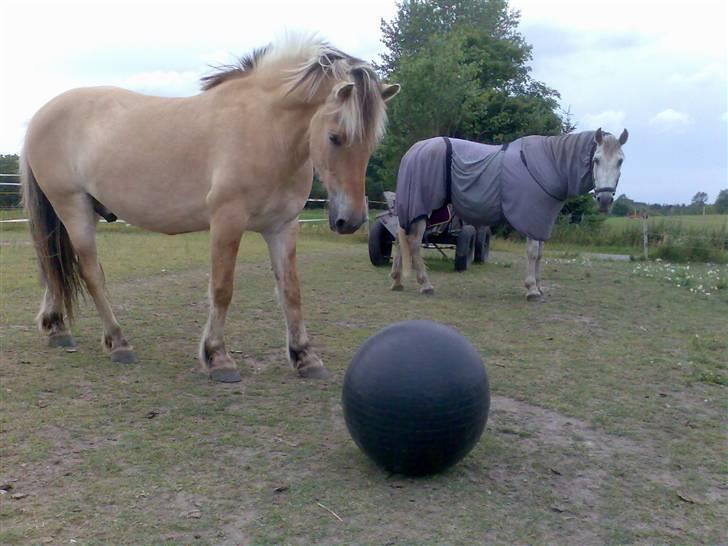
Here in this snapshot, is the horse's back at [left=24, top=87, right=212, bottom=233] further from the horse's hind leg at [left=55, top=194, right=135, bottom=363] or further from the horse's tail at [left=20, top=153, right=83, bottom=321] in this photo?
the horse's tail at [left=20, top=153, right=83, bottom=321]

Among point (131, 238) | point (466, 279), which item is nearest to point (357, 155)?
point (466, 279)

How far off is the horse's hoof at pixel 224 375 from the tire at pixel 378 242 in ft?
23.8

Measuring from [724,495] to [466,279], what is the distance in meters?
7.39

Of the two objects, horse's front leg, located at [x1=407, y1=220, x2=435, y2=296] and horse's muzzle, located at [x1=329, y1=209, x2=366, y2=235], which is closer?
horse's muzzle, located at [x1=329, y1=209, x2=366, y2=235]

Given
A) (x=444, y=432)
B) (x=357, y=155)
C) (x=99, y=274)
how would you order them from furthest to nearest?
(x=99, y=274) < (x=357, y=155) < (x=444, y=432)

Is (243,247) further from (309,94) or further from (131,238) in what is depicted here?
(309,94)

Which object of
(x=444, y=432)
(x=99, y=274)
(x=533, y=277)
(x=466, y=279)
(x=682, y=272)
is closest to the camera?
(x=444, y=432)

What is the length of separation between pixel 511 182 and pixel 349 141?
4.62 meters

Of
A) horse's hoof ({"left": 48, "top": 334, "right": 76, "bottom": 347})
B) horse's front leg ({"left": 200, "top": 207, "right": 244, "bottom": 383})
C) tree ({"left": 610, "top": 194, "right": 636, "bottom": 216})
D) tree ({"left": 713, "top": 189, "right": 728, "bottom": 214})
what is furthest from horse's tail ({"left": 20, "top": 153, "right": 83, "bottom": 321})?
tree ({"left": 610, "top": 194, "right": 636, "bottom": 216})

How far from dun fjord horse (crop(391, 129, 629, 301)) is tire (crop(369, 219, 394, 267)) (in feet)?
8.92

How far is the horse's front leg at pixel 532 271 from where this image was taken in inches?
320

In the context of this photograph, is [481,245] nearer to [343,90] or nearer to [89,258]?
[89,258]

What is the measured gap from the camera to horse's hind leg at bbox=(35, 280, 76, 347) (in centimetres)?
515

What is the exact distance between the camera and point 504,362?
510 centimetres
